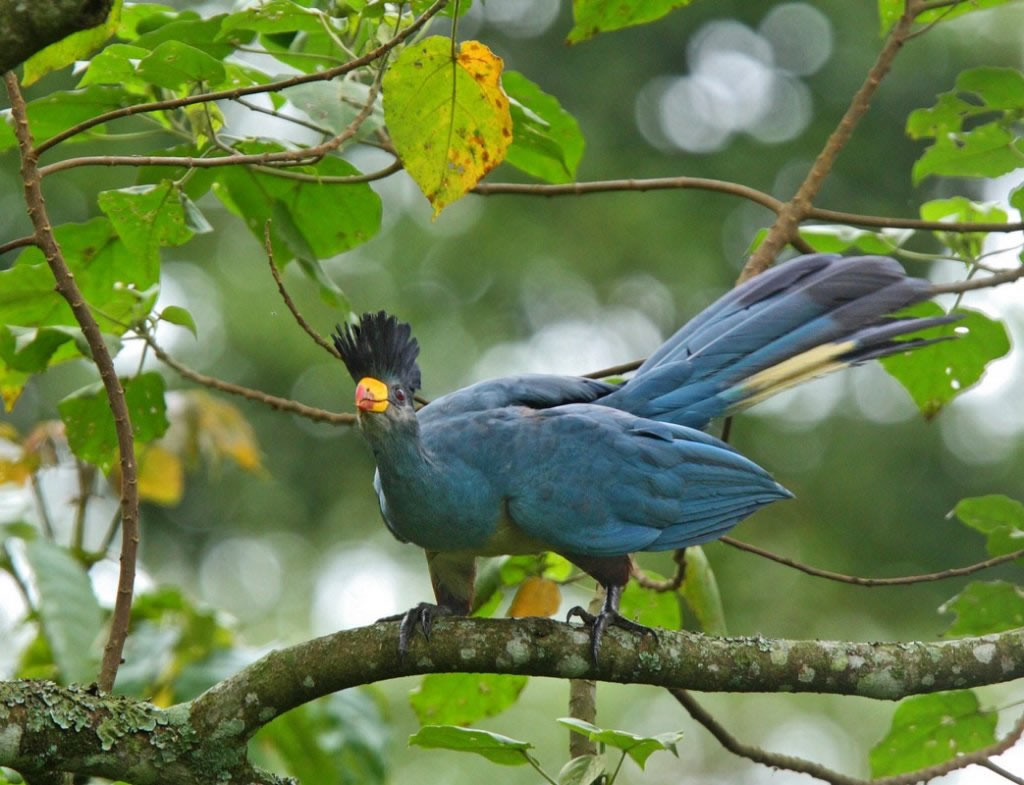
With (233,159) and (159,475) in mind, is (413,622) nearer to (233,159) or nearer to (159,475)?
(233,159)

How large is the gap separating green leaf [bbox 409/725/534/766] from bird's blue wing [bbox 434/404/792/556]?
0.72m

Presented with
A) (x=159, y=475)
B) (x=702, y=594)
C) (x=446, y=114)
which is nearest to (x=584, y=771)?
(x=702, y=594)

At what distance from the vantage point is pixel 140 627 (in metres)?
3.63

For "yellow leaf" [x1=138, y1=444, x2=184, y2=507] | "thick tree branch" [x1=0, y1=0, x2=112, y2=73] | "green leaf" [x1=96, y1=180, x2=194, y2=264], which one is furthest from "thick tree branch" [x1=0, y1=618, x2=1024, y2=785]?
"yellow leaf" [x1=138, y1=444, x2=184, y2=507]

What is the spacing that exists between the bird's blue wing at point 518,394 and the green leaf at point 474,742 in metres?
1.06

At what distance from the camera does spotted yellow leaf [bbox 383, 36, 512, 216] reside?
2182mm

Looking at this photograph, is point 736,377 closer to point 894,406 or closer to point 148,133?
point 148,133

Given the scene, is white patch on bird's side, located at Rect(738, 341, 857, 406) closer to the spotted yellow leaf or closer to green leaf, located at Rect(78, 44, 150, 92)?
the spotted yellow leaf

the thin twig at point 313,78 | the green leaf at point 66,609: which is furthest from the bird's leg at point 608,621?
the green leaf at point 66,609

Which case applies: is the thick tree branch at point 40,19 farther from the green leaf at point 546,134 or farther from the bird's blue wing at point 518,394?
the bird's blue wing at point 518,394

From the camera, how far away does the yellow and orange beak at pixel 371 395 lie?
2664mm

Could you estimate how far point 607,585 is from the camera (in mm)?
2863

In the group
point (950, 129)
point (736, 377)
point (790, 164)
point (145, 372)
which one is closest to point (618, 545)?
point (736, 377)

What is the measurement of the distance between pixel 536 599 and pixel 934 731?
3.49 feet
